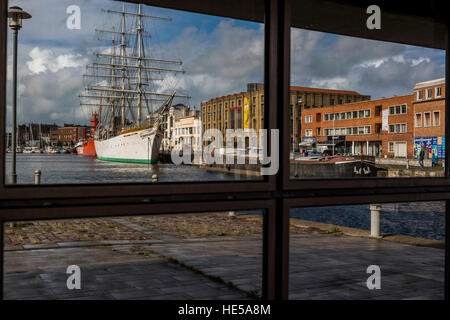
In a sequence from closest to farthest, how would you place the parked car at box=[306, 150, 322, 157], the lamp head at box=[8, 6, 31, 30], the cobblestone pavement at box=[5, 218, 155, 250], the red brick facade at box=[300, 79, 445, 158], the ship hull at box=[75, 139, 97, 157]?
1. the cobblestone pavement at box=[5, 218, 155, 250]
2. the lamp head at box=[8, 6, 31, 30]
3. the parked car at box=[306, 150, 322, 157]
4. the red brick facade at box=[300, 79, 445, 158]
5. the ship hull at box=[75, 139, 97, 157]

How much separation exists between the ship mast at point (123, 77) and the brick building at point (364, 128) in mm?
22843

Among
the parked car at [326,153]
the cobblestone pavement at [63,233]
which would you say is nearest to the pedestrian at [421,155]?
the parked car at [326,153]

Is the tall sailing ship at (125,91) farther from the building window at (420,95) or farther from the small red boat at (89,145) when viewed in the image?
the building window at (420,95)

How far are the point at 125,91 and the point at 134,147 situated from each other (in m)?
13.5

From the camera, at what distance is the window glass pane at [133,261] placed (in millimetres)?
4652

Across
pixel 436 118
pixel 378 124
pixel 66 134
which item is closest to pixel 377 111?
pixel 378 124

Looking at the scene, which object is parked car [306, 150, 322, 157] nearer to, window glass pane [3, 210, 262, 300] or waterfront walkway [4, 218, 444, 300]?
window glass pane [3, 210, 262, 300]

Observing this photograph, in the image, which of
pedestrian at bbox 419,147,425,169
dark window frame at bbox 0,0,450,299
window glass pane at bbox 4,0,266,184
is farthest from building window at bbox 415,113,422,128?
dark window frame at bbox 0,0,450,299

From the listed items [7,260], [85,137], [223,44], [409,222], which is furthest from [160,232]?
[85,137]

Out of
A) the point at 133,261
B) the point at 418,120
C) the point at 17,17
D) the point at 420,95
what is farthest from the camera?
the point at 418,120

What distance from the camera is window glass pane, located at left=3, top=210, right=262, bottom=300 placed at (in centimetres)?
465

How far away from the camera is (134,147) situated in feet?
197

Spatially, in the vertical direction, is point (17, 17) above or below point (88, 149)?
above

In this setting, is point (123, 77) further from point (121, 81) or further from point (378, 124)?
point (378, 124)
